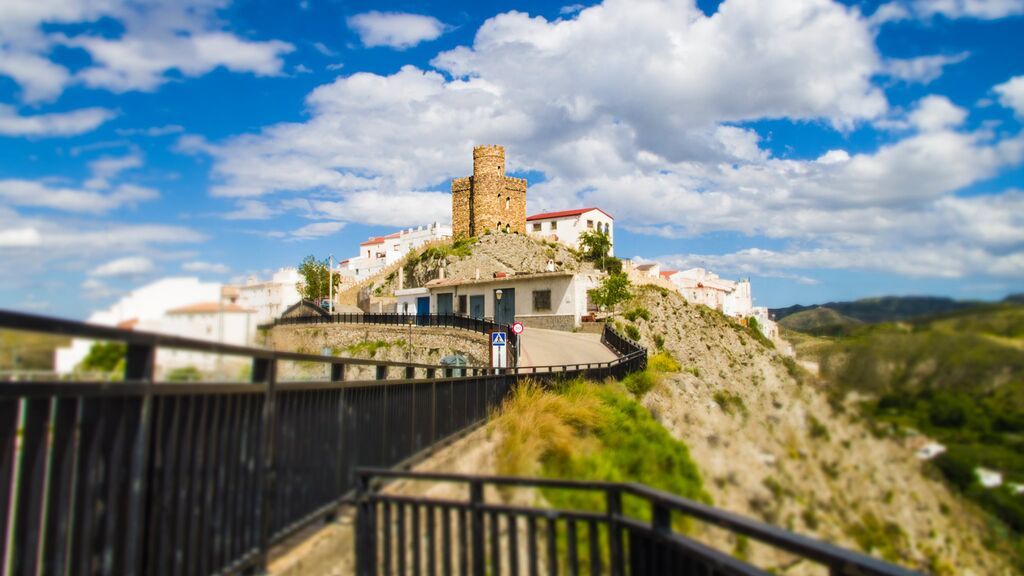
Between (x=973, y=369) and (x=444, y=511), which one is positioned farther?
(x=444, y=511)

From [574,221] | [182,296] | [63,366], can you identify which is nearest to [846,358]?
[182,296]

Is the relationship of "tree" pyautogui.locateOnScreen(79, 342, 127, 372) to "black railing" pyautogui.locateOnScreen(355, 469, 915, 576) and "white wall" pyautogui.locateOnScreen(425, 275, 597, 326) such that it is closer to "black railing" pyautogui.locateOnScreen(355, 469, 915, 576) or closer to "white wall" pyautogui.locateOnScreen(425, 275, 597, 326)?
"black railing" pyautogui.locateOnScreen(355, 469, 915, 576)

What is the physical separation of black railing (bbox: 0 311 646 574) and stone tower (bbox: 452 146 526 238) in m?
72.2

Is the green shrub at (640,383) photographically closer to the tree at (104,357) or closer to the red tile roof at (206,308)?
the red tile roof at (206,308)

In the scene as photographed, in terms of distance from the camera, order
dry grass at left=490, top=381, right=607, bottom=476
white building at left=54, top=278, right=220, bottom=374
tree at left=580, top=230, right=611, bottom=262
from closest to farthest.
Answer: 1. white building at left=54, top=278, right=220, bottom=374
2. dry grass at left=490, top=381, right=607, bottom=476
3. tree at left=580, top=230, right=611, bottom=262

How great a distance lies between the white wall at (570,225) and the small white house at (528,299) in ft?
110

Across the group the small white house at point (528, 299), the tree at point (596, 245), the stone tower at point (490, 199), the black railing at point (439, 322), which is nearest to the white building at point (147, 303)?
the black railing at point (439, 322)

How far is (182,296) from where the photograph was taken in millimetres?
2984

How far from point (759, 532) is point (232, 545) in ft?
8.97

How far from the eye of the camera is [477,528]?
3.59 m

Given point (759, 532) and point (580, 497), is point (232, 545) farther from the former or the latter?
point (759, 532)

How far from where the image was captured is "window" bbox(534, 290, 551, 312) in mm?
42625

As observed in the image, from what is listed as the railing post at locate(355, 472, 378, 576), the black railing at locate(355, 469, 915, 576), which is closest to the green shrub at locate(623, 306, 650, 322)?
the black railing at locate(355, 469, 915, 576)

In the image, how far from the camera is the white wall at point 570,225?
268 ft
